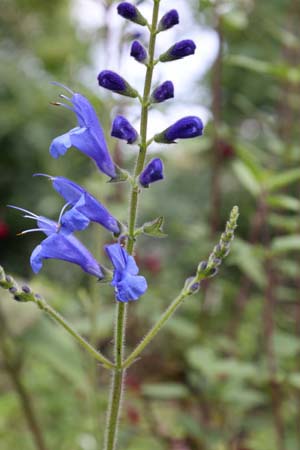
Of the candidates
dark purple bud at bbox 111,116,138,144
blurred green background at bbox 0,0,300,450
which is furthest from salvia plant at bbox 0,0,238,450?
blurred green background at bbox 0,0,300,450

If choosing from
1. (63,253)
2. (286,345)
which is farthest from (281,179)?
(63,253)

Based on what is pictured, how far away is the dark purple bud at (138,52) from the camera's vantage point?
3.29 ft

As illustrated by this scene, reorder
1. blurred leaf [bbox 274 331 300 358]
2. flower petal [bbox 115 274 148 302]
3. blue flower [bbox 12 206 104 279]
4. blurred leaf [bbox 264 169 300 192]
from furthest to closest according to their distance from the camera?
1. blurred leaf [bbox 274 331 300 358]
2. blurred leaf [bbox 264 169 300 192]
3. blue flower [bbox 12 206 104 279]
4. flower petal [bbox 115 274 148 302]

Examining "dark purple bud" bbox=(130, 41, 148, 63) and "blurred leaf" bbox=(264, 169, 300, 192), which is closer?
"dark purple bud" bbox=(130, 41, 148, 63)

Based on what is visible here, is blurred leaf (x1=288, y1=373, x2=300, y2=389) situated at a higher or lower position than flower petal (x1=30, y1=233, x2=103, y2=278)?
lower

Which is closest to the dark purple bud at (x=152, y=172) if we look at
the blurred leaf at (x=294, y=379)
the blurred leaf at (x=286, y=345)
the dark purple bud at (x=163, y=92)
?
the dark purple bud at (x=163, y=92)

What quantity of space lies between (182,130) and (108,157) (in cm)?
16

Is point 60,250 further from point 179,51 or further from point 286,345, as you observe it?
point 286,345

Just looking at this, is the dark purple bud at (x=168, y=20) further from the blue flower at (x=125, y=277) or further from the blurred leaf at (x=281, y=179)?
the blurred leaf at (x=281, y=179)

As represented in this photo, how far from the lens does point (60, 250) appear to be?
1053mm

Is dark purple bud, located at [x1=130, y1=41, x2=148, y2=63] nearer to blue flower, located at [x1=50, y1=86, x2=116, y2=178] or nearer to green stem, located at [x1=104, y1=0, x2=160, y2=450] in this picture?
green stem, located at [x1=104, y1=0, x2=160, y2=450]

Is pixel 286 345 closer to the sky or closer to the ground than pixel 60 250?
closer to the ground

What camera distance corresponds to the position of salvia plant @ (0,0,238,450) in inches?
38.7

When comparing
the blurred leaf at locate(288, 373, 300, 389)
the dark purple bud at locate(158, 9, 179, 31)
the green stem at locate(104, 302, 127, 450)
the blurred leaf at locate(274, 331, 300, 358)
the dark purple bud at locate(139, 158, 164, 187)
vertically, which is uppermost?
the dark purple bud at locate(158, 9, 179, 31)
